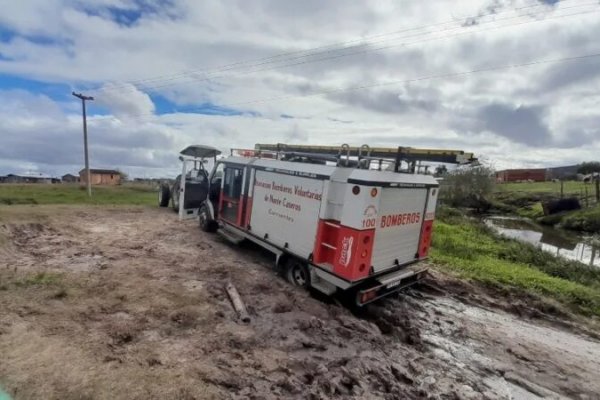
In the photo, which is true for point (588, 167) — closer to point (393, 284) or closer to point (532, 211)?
point (532, 211)

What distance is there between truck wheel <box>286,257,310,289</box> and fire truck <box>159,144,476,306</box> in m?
0.02

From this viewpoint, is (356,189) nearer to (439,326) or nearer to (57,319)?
(439,326)

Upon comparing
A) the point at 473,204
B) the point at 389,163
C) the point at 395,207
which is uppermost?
the point at 389,163

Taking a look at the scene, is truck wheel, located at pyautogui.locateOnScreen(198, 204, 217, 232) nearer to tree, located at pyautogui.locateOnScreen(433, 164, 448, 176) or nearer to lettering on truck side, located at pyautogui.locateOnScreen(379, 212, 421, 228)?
lettering on truck side, located at pyautogui.locateOnScreen(379, 212, 421, 228)

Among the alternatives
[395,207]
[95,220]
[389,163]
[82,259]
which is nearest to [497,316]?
[395,207]

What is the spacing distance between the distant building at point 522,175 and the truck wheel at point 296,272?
73.0m

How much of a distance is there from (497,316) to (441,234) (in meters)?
8.29

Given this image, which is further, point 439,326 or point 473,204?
point 473,204

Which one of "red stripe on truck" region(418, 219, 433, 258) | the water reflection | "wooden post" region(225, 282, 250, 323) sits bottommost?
the water reflection

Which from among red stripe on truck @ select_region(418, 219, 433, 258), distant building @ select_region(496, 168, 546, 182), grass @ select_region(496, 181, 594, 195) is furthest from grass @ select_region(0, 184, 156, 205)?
distant building @ select_region(496, 168, 546, 182)

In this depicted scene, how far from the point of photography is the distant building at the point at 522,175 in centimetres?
7000

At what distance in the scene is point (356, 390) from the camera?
4129mm

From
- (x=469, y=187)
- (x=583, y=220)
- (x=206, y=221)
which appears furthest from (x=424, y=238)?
(x=469, y=187)

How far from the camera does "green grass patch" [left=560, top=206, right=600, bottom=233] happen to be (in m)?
26.7
